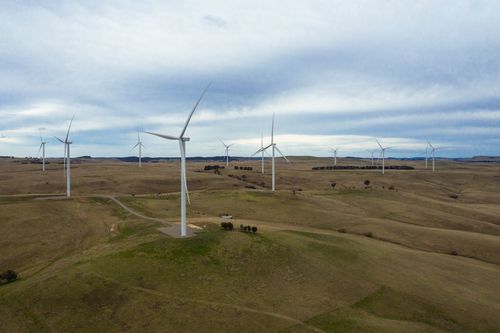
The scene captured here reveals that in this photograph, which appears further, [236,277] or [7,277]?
[7,277]

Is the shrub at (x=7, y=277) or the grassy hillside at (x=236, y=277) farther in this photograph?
the shrub at (x=7, y=277)

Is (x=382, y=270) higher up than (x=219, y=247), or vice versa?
(x=219, y=247)

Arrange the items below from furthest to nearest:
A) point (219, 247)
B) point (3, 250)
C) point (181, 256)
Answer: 1. point (3, 250)
2. point (219, 247)
3. point (181, 256)

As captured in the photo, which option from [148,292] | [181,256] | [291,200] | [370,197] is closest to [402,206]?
[370,197]

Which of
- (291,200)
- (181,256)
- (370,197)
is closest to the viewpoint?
(181,256)

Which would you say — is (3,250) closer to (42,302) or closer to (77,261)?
(77,261)

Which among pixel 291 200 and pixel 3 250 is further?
pixel 291 200

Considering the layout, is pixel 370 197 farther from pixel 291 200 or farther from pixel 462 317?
pixel 462 317

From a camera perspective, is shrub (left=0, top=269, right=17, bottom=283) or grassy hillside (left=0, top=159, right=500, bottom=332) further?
shrub (left=0, top=269, right=17, bottom=283)

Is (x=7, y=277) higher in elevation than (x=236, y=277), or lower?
lower
